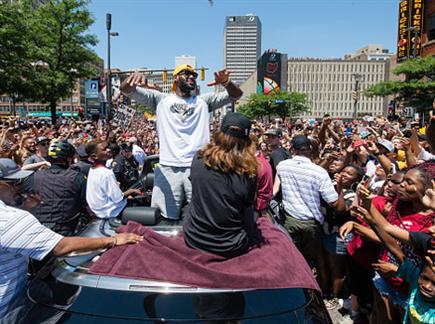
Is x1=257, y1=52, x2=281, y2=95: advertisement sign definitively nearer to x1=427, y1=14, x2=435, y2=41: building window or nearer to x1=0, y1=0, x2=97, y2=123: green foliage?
x1=427, y1=14, x2=435, y2=41: building window

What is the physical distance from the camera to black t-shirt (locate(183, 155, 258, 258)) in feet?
7.38

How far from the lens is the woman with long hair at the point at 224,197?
88.7 inches

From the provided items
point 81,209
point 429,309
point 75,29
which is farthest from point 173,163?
point 75,29

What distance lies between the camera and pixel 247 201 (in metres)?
2.32

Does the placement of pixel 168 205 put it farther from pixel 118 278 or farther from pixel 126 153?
pixel 126 153

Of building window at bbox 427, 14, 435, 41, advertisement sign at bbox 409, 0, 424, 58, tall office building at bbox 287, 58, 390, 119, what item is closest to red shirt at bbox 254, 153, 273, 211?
advertisement sign at bbox 409, 0, 424, 58

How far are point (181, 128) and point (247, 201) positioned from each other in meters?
1.49

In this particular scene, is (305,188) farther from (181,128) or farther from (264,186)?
(181,128)

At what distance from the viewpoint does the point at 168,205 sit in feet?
11.6

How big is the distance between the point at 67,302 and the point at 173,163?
182 centimetres

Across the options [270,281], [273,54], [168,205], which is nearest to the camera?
[270,281]

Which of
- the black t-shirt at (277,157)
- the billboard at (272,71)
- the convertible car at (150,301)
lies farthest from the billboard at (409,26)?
the billboard at (272,71)

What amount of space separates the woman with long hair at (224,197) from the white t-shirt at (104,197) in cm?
182

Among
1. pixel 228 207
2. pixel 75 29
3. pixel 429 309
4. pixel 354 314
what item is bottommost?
pixel 354 314
